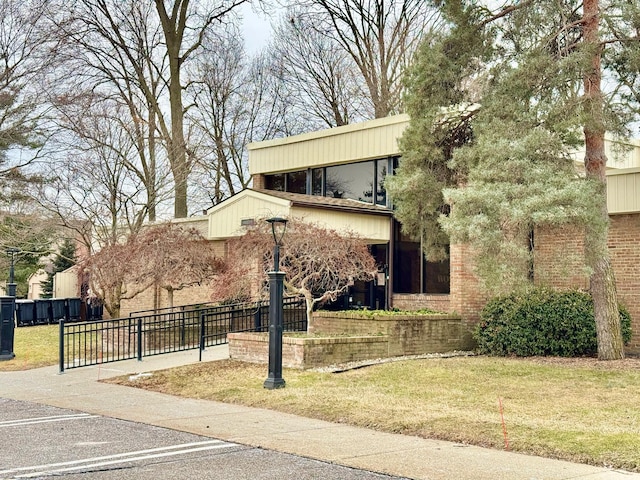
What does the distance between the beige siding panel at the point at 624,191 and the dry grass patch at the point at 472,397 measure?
3.70m

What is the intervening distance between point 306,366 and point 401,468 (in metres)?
7.33

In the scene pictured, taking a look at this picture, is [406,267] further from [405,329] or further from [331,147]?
[405,329]

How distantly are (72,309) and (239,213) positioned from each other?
12.0 m

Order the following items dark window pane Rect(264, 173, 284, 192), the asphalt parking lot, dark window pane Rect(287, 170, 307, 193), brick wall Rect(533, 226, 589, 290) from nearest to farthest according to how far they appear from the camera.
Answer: the asphalt parking lot
brick wall Rect(533, 226, 589, 290)
dark window pane Rect(287, 170, 307, 193)
dark window pane Rect(264, 173, 284, 192)

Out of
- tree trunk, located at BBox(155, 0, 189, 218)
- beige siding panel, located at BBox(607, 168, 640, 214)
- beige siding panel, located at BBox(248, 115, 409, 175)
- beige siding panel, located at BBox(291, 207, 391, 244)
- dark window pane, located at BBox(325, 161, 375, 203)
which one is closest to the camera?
beige siding panel, located at BBox(607, 168, 640, 214)

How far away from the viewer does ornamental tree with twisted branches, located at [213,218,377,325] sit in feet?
55.1

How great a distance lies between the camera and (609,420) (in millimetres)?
10031

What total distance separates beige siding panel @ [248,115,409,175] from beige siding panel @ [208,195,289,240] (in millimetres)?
2922

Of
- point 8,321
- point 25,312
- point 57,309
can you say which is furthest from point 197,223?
point 8,321

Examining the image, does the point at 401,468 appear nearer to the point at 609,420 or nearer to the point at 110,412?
the point at 609,420

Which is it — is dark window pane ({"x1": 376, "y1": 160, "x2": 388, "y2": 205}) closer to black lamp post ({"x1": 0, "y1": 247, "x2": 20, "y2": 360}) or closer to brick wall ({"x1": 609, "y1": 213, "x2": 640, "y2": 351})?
brick wall ({"x1": 609, "y1": 213, "x2": 640, "y2": 351})

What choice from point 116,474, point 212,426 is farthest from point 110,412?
point 116,474

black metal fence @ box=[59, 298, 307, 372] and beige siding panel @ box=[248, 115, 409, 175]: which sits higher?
beige siding panel @ box=[248, 115, 409, 175]

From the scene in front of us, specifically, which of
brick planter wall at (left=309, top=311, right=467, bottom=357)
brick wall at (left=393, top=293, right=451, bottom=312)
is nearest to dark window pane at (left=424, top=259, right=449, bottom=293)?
brick wall at (left=393, top=293, right=451, bottom=312)
